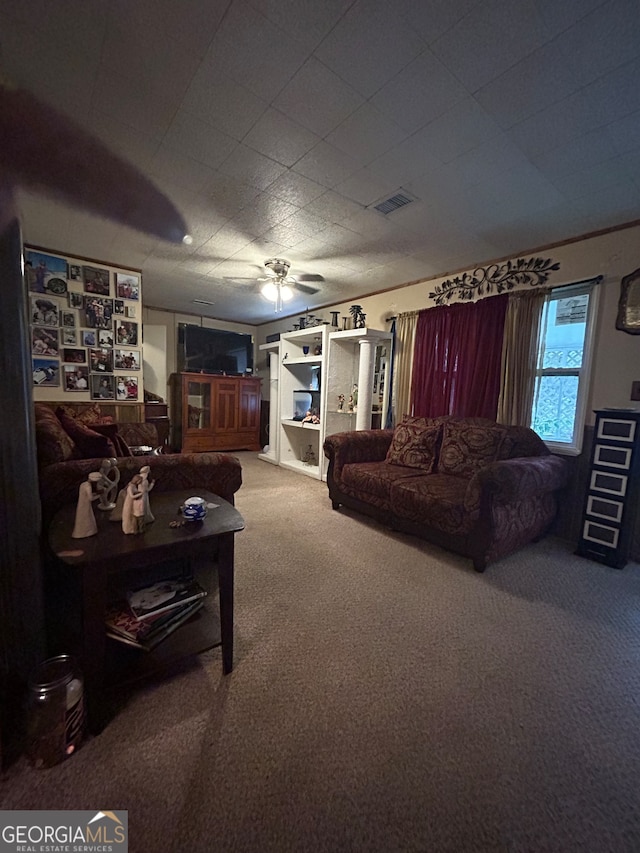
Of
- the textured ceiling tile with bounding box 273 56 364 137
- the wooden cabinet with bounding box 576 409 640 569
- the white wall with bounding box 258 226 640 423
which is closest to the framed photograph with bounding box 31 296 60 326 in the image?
the textured ceiling tile with bounding box 273 56 364 137

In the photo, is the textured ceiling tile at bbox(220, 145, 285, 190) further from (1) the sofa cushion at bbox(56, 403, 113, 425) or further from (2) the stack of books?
(1) the sofa cushion at bbox(56, 403, 113, 425)

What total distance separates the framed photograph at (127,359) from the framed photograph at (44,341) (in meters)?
0.54

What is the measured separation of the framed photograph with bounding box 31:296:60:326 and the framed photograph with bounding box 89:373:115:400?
607 millimetres

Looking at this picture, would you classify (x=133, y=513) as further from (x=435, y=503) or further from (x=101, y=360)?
(x=101, y=360)

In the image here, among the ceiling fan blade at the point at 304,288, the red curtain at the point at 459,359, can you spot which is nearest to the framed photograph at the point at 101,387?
the ceiling fan blade at the point at 304,288

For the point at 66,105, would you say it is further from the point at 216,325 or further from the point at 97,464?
the point at 216,325

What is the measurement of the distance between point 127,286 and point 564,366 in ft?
14.5

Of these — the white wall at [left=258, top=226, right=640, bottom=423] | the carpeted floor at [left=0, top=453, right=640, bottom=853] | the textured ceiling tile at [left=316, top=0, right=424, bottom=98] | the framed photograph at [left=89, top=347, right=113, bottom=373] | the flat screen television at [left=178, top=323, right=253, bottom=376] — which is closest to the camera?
the carpeted floor at [left=0, top=453, right=640, bottom=853]

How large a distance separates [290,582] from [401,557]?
0.84 meters

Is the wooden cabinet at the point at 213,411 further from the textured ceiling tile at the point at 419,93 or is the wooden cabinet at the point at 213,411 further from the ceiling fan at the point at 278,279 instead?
the textured ceiling tile at the point at 419,93

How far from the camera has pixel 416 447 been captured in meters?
3.22

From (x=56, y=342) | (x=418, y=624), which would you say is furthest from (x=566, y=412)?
(x=56, y=342)

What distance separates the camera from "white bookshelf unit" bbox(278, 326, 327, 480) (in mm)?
4910

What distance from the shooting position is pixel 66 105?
1.61m
